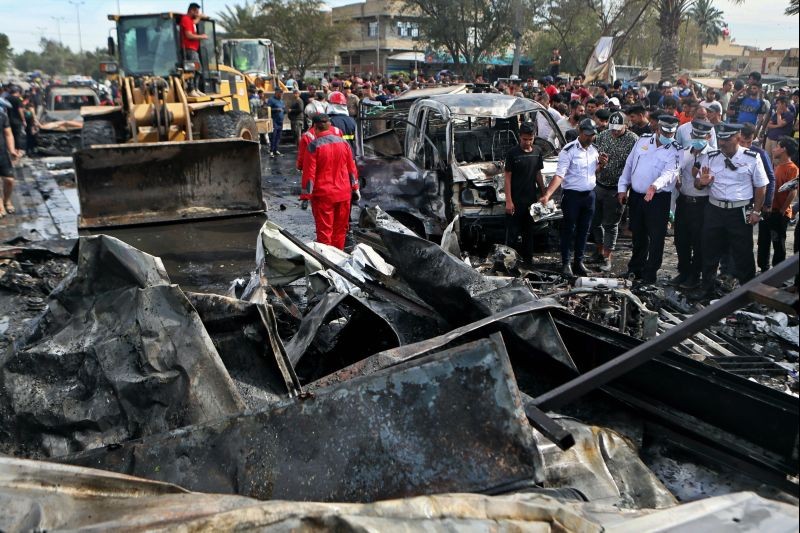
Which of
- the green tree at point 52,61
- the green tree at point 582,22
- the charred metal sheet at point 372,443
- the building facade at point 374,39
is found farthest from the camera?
the green tree at point 52,61

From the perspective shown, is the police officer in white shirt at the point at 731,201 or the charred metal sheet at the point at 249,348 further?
the police officer in white shirt at the point at 731,201

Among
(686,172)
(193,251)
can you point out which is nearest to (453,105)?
(686,172)

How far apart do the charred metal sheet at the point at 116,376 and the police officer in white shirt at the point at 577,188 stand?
508cm

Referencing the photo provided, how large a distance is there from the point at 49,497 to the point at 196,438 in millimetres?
525

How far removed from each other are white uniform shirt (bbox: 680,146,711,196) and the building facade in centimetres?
4934

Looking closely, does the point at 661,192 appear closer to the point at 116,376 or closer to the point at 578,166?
the point at 578,166

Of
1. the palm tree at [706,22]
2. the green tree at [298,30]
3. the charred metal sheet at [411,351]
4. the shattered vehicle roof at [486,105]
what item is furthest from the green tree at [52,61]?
Result: the charred metal sheet at [411,351]

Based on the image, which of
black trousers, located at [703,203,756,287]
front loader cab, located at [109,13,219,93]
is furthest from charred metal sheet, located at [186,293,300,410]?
front loader cab, located at [109,13,219,93]

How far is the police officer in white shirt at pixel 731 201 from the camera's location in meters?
6.39

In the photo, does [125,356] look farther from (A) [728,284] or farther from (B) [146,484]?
(A) [728,284]

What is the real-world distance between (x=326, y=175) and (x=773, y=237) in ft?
15.8

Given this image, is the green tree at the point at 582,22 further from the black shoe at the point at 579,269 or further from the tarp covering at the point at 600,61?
the black shoe at the point at 579,269

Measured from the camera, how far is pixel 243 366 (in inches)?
126

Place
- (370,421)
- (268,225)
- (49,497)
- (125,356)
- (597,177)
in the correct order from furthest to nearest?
1. (597,177)
2. (268,225)
3. (125,356)
4. (370,421)
5. (49,497)
